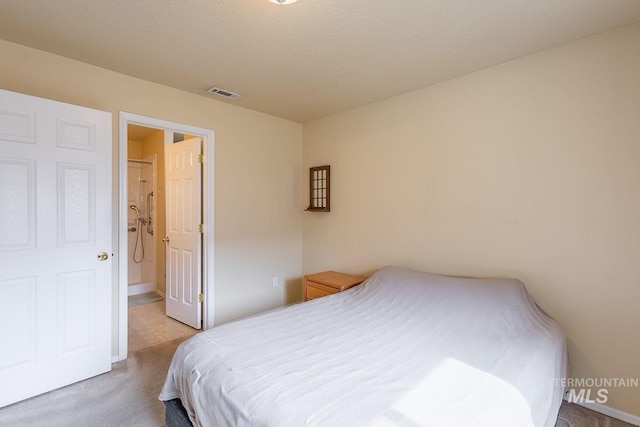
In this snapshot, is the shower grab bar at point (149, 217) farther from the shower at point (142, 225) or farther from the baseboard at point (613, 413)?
the baseboard at point (613, 413)

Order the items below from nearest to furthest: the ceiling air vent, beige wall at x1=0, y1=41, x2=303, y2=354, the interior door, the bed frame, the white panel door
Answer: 1. the bed frame
2. the white panel door
3. beige wall at x1=0, y1=41, x2=303, y2=354
4. the ceiling air vent
5. the interior door

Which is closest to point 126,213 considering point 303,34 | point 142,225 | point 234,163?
point 234,163

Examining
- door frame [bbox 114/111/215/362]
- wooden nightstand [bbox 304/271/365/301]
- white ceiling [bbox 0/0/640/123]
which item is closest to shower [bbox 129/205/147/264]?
door frame [bbox 114/111/215/362]

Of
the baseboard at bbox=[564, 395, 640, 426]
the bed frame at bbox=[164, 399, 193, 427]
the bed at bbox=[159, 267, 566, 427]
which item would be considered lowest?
the baseboard at bbox=[564, 395, 640, 426]

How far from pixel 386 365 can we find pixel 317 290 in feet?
5.57

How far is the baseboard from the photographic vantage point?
182 centimetres

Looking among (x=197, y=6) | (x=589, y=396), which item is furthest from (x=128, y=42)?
(x=589, y=396)

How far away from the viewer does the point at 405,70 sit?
242 cm

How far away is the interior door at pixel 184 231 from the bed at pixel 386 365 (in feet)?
5.15

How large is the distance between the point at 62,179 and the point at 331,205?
246 centimetres

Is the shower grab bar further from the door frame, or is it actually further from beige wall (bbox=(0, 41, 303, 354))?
beige wall (bbox=(0, 41, 303, 354))

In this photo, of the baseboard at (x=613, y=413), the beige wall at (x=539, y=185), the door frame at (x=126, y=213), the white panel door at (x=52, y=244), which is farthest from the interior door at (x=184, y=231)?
the baseboard at (x=613, y=413)

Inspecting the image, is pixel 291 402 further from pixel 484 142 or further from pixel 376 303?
pixel 484 142

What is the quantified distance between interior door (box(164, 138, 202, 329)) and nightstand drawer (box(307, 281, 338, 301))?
1.16m
